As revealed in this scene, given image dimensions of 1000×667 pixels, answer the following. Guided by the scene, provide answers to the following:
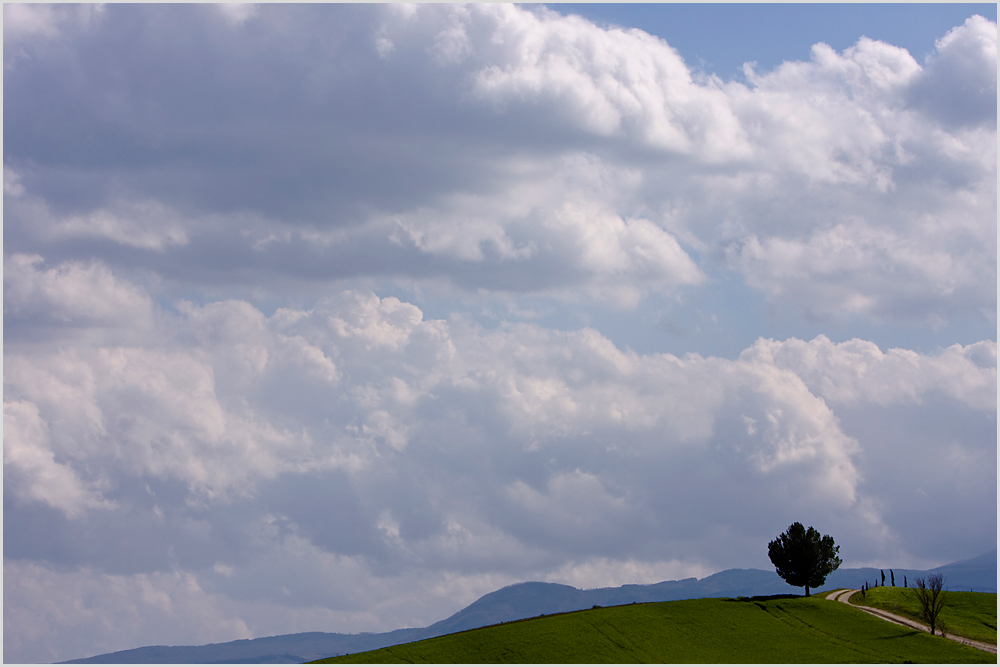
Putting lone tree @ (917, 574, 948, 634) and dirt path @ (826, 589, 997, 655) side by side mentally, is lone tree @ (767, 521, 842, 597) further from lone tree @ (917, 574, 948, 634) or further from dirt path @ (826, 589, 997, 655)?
lone tree @ (917, 574, 948, 634)

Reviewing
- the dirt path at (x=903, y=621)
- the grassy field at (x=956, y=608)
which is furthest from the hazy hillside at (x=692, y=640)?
the grassy field at (x=956, y=608)

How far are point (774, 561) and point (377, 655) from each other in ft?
275

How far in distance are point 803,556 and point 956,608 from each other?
25.7 meters

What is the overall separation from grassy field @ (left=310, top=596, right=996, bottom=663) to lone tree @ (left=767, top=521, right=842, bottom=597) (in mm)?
22674

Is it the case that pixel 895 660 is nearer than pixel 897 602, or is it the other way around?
pixel 895 660

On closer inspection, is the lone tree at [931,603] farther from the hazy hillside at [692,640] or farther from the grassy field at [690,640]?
the grassy field at [690,640]

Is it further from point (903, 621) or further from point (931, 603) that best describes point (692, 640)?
point (931, 603)

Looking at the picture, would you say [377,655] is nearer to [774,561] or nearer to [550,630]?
[550,630]

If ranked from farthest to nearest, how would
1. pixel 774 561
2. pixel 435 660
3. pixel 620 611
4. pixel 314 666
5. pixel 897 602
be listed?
pixel 774 561, pixel 897 602, pixel 620 611, pixel 435 660, pixel 314 666

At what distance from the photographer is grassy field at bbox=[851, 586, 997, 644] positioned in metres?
133

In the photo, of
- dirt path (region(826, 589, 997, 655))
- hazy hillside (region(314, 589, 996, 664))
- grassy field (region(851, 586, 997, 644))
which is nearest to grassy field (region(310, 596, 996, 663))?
hazy hillside (region(314, 589, 996, 664))

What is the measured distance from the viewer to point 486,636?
402ft

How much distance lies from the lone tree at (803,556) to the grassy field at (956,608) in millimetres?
8003

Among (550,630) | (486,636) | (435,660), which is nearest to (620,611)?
(550,630)
